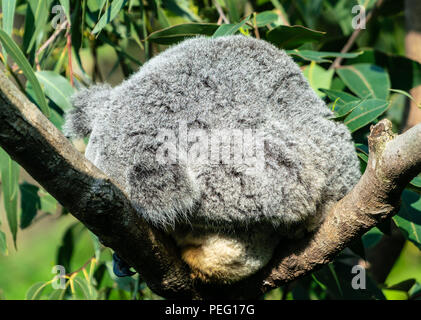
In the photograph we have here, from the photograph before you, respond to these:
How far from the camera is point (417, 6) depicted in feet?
12.1

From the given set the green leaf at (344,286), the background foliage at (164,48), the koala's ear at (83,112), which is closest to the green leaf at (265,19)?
the background foliage at (164,48)

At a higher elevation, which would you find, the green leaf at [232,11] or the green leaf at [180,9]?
the green leaf at [232,11]

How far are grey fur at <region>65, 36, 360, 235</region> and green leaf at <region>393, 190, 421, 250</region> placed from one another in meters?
0.55

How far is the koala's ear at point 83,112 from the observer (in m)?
2.32

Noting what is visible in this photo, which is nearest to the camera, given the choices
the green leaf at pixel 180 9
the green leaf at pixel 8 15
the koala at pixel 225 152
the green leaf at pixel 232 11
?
the koala at pixel 225 152

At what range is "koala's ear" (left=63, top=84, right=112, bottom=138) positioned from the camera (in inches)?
91.2

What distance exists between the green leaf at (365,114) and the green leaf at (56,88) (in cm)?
156

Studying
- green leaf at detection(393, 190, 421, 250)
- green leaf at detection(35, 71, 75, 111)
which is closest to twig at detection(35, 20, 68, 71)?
green leaf at detection(35, 71, 75, 111)

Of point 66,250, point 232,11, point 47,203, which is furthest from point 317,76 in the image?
point 66,250

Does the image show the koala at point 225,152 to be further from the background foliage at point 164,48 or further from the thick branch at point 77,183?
the background foliage at point 164,48

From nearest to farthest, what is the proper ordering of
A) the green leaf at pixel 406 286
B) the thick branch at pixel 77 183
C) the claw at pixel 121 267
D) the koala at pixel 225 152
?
1. the thick branch at pixel 77 183
2. the koala at pixel 225 152
3. the claw at pixel 121 267
4. the green leaf at pixel 406 286

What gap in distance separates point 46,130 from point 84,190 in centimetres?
22

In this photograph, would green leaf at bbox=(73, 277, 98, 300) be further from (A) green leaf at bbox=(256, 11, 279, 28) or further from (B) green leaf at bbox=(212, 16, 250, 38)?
(A) green leaf at bbox=(256, 11, 279, 28)

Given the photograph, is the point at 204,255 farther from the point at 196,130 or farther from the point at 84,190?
the point at 84,190
